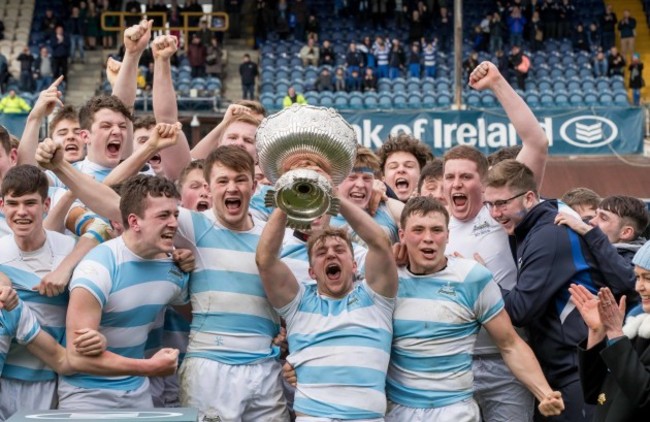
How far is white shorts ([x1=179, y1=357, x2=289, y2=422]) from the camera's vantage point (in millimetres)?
4887

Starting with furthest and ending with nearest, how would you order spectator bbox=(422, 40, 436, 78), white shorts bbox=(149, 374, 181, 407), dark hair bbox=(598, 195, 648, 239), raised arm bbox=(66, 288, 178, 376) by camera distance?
spectator bbox=(422, 40, 436, 78)
dark hair bbox=(598, 195, 648, 239)
white shorts bbox=(149, 374, 181, 407)
raised arm bbox=(66, 288, 178, 376)

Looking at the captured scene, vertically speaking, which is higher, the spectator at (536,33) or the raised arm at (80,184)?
the spectator at (536,33)

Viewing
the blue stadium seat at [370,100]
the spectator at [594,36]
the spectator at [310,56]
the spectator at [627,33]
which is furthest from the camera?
the spectator at [594,36]

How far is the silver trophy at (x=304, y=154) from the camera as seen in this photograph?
12.3ft

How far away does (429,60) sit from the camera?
2595cm

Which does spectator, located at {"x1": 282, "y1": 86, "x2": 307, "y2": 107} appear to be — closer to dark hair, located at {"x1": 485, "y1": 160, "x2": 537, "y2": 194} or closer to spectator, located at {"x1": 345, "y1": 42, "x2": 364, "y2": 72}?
spectator, located at {"x1": 345, "y1": 42, "x2": 364, "y2": 72}

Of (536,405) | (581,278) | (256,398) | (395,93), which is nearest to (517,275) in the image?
(581,278)

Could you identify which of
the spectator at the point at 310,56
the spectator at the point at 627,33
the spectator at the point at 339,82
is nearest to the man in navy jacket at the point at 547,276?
the spectator at the point at 339,82

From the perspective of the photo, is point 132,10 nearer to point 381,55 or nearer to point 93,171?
point 381,55

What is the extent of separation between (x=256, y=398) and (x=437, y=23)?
79.7 feet

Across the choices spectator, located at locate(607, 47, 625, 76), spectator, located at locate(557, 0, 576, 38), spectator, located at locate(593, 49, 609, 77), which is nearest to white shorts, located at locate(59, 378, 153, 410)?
spectator, located at locate(593, 49, 609, 77)

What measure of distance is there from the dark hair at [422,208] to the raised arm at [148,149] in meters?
1.13

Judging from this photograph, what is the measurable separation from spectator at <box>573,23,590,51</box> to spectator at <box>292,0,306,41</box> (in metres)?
6.94

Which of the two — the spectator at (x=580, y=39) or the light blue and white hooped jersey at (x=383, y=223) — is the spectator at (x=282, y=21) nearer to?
the spectator at (x=580, y=39)
